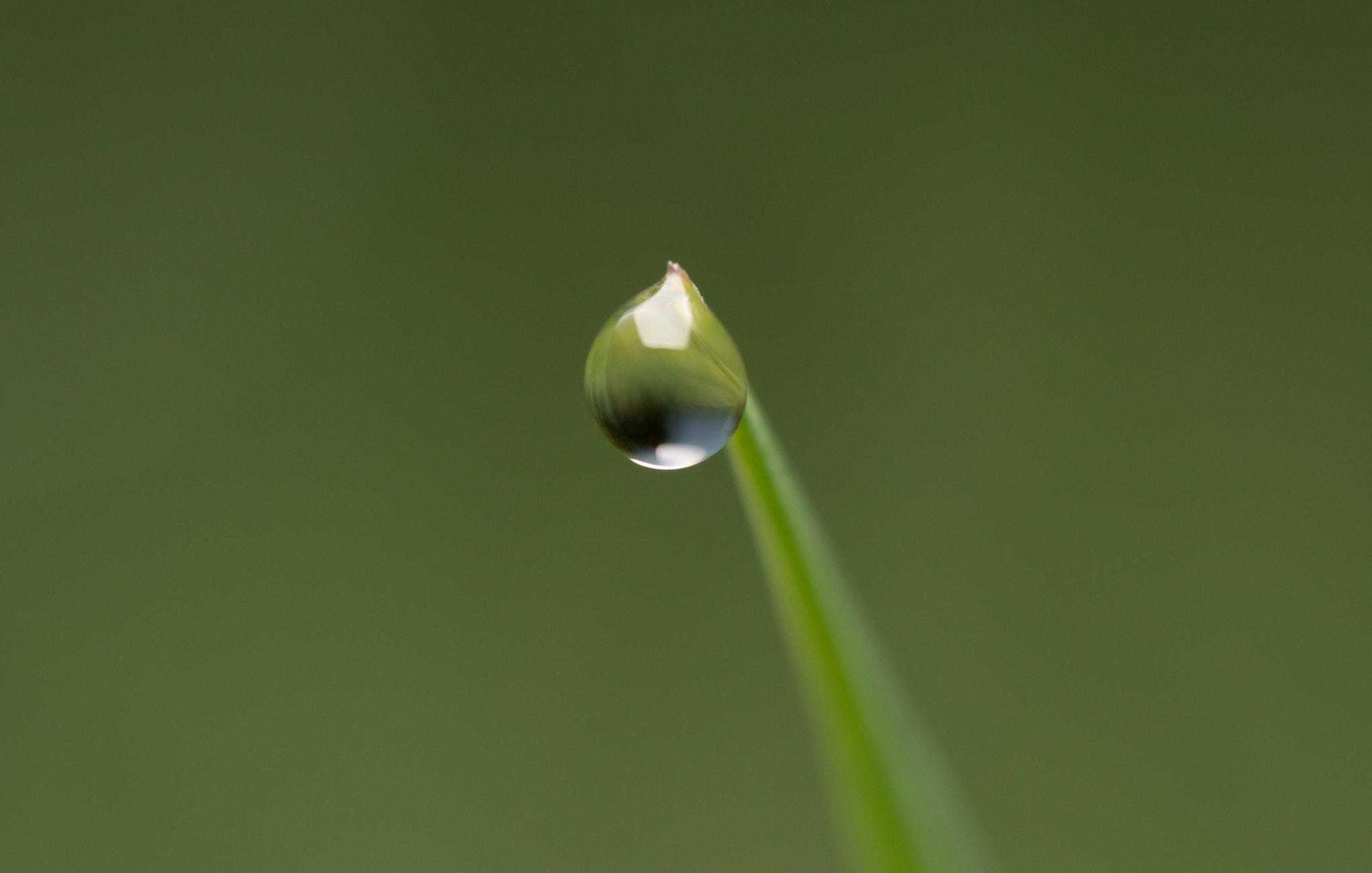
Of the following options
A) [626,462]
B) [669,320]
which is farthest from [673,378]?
[626,462]

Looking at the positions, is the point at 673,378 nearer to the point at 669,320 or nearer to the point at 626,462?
the point at 669,320

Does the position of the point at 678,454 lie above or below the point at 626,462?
below

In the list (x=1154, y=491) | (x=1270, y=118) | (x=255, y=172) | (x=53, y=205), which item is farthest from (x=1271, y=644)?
(x=53, y=205)

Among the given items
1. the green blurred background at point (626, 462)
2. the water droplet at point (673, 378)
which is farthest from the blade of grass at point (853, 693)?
the green blurred background at point (626, 462)

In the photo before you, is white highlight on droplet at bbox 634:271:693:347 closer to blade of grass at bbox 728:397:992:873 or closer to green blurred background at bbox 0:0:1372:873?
blade of grass at bbox 728:397:992:873

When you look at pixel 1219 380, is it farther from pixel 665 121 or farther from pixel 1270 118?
pixel 665 121

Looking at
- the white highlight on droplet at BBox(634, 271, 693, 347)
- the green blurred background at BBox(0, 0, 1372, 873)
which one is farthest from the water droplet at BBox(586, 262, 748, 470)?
the green blurred background at BBox(0, 0, 1372, 873)

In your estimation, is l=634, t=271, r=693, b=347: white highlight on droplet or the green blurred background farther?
the green blurred background

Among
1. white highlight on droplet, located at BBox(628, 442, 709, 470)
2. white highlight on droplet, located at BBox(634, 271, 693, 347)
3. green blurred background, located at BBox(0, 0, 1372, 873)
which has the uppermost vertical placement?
green blurred background, located at BBox(0, 0, 1372, 873)
